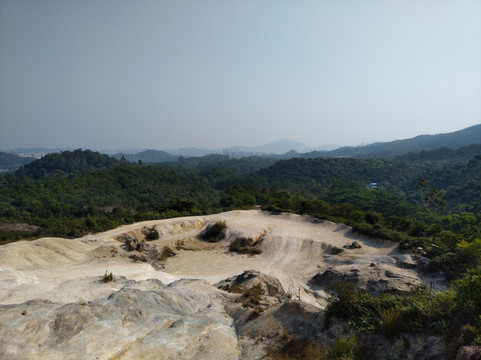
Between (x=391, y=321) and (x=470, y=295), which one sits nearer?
(x=470, y=295)

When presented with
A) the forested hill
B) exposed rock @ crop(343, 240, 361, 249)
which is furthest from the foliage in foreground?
the forested hill

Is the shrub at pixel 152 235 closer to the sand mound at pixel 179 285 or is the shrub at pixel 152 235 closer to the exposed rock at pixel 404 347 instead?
the sand mound at pixel 179 285

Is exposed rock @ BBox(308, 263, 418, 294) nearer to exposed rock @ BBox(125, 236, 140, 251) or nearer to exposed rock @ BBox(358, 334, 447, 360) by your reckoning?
exposed rock @ BBox(358, 334, 447, 360)

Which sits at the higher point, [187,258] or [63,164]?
[63,164]

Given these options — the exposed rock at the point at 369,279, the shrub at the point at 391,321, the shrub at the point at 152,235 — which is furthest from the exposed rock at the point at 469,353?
the shrub at the point at 152,235

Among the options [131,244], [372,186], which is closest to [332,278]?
[131,244]

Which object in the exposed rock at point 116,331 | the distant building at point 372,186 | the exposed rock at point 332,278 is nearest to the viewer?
the exposed rock at point 116,331

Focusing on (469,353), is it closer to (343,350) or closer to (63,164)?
(343,350)
